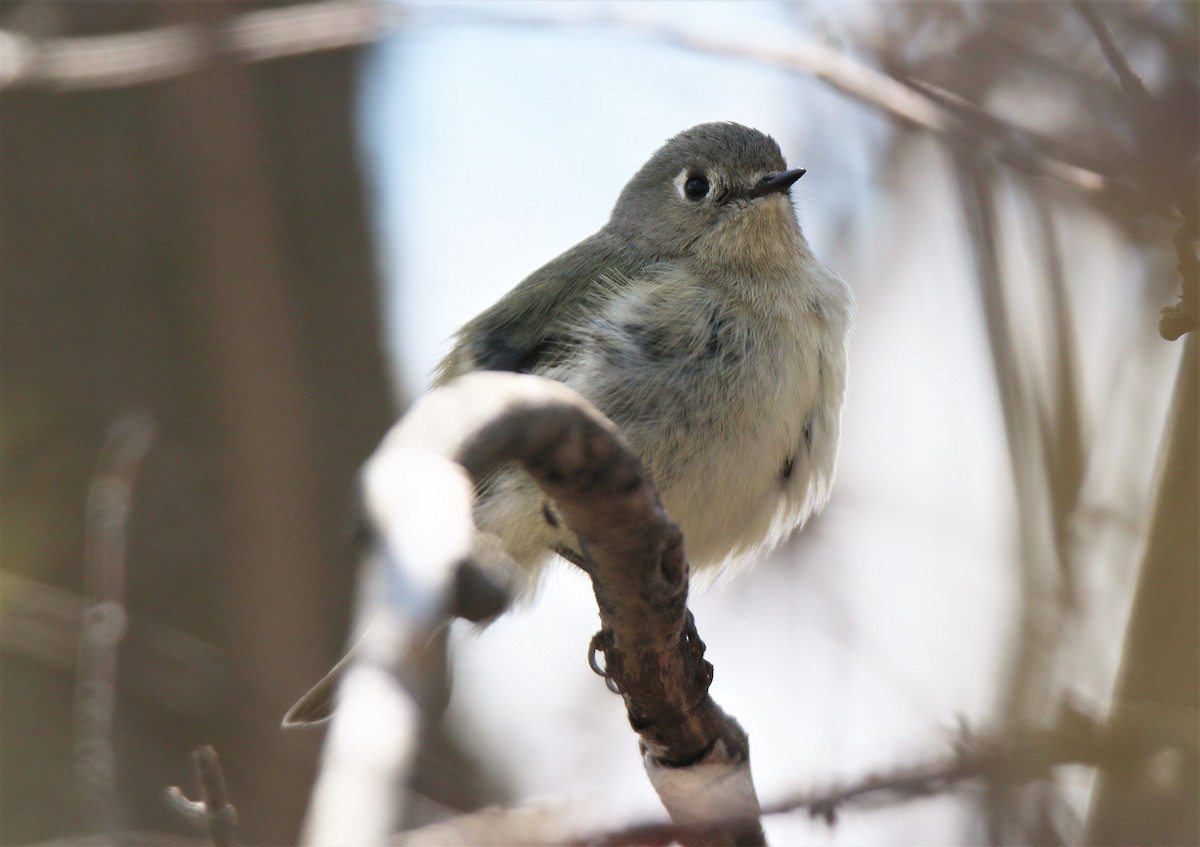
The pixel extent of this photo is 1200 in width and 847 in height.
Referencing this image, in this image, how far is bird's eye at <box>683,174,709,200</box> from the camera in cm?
327

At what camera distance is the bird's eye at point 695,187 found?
10.7 ft

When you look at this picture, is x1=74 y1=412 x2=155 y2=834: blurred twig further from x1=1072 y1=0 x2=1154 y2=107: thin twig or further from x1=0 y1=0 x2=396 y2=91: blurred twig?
x1=1072 y1=0 x2=1154 y2=107: thin twig

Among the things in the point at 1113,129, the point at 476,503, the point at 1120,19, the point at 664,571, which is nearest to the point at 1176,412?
the point at 1113,129

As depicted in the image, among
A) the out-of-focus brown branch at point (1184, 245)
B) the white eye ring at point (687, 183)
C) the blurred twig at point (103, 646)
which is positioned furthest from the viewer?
the white eye ring at point (687, 183)

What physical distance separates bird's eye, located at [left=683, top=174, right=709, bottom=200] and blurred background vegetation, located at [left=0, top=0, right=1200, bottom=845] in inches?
18.6

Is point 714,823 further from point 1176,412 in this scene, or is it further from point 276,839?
point 276,839

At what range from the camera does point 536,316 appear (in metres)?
2.80

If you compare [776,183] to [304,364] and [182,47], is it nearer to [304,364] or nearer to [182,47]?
[182,47]

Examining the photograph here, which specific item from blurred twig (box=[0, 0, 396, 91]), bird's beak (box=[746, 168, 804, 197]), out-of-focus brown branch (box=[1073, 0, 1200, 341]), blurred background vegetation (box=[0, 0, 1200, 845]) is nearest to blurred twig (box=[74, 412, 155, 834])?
blurred background vegetation (box=[0, 0, 1200, 845])

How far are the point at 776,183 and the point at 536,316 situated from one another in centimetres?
78

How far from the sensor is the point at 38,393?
4.23m

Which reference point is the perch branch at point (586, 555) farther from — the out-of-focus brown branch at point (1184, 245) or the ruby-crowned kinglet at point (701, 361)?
the out-of-focus brown branch at point (1184, 245)

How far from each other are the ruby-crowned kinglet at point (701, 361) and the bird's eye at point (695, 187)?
91 millimetres

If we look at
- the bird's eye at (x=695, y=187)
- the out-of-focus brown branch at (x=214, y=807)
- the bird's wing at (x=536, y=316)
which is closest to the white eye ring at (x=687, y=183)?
the bird's eye at (x=695, y=187)
